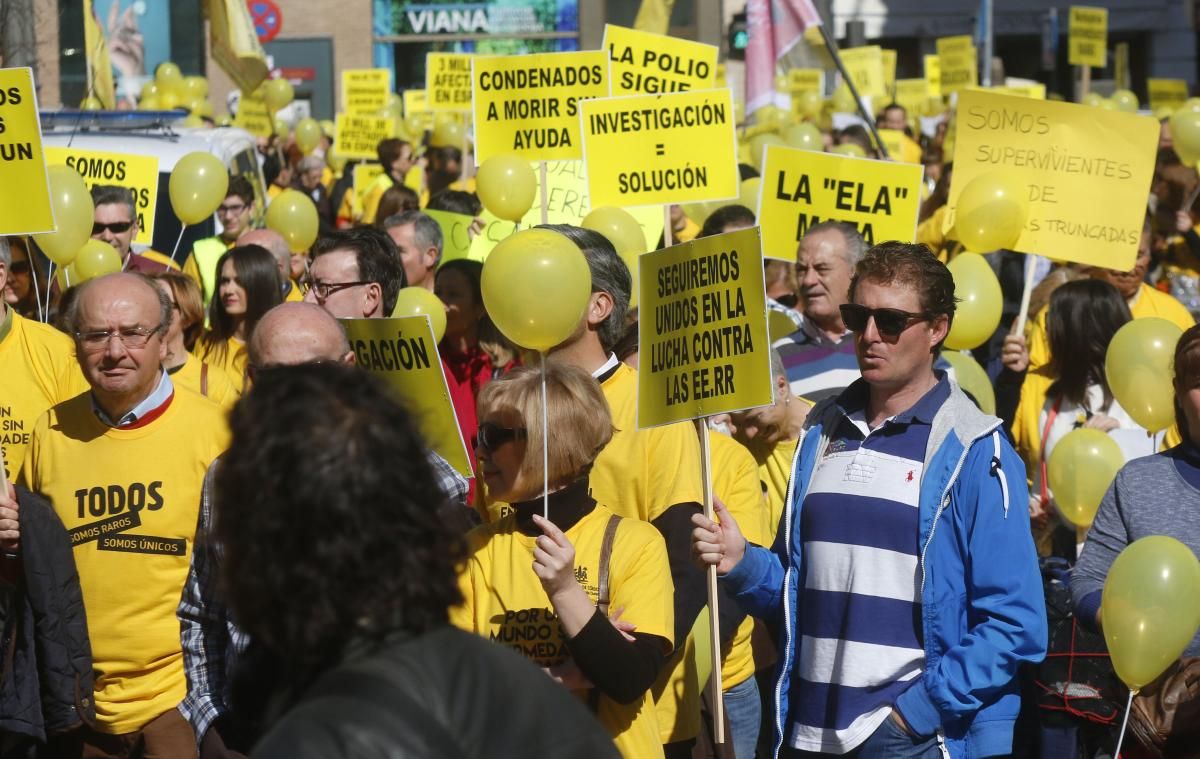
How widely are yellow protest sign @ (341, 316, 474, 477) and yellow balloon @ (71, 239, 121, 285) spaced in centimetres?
272

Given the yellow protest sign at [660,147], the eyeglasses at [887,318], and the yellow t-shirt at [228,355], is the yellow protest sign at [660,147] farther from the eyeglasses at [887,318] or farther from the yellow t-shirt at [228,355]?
the eyeglasses at [887,318]

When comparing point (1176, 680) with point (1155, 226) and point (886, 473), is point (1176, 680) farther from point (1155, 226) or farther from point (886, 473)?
point (1155, 226)

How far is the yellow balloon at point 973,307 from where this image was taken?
6.09 meters

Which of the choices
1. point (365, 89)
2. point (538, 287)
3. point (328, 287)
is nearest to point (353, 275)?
point (328, 287)

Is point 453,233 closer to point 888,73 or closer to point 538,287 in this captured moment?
point 538,287

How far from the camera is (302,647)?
189 cm

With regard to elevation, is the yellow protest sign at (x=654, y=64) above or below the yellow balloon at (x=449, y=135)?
above

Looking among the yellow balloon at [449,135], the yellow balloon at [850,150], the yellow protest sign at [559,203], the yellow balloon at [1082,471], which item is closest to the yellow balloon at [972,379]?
the yellow balloon at [1082,471]

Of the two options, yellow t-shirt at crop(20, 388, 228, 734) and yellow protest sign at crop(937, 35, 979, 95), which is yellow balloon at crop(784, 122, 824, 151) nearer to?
yellow protest sign at crop(937, 35, 979, 95)

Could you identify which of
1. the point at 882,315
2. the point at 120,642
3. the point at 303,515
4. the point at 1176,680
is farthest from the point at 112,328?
the point at 1176,680

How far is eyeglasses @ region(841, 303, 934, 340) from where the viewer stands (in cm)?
377

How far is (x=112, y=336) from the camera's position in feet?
13.6

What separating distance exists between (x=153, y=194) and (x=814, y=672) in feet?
15.2

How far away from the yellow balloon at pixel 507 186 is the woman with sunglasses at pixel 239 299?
3.26 feet
